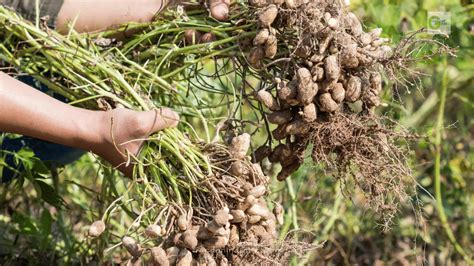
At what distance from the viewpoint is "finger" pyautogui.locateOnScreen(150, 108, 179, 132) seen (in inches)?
61.3

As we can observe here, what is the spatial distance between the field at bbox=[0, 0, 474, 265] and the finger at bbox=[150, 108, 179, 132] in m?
0.40

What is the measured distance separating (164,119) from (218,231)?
27 cm

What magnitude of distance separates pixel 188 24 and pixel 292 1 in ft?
0.90

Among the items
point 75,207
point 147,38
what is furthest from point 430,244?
point 147,38

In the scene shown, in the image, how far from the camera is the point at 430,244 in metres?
2.59

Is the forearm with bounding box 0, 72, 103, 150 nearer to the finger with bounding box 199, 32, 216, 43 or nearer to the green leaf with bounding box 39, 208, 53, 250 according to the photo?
the finger with bounding box 199, 32, 216, 43

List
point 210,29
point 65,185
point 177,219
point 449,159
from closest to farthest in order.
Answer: point 177,219
point 210,29
point 65,185
point 449,159

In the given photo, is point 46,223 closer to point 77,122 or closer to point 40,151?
point 40,151

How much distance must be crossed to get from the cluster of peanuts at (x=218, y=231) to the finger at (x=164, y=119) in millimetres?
123

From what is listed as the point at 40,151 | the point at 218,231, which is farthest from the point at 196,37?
the point at 40,151

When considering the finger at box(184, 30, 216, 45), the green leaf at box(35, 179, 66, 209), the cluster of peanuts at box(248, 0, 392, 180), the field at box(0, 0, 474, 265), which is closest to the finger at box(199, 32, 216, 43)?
the finger at box(184, 30, 216, 45)

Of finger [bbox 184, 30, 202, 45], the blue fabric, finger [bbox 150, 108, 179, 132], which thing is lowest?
the blue fabric

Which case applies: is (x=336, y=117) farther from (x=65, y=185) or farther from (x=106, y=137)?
(x=65, y=185)

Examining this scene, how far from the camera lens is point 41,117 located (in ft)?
5.20
